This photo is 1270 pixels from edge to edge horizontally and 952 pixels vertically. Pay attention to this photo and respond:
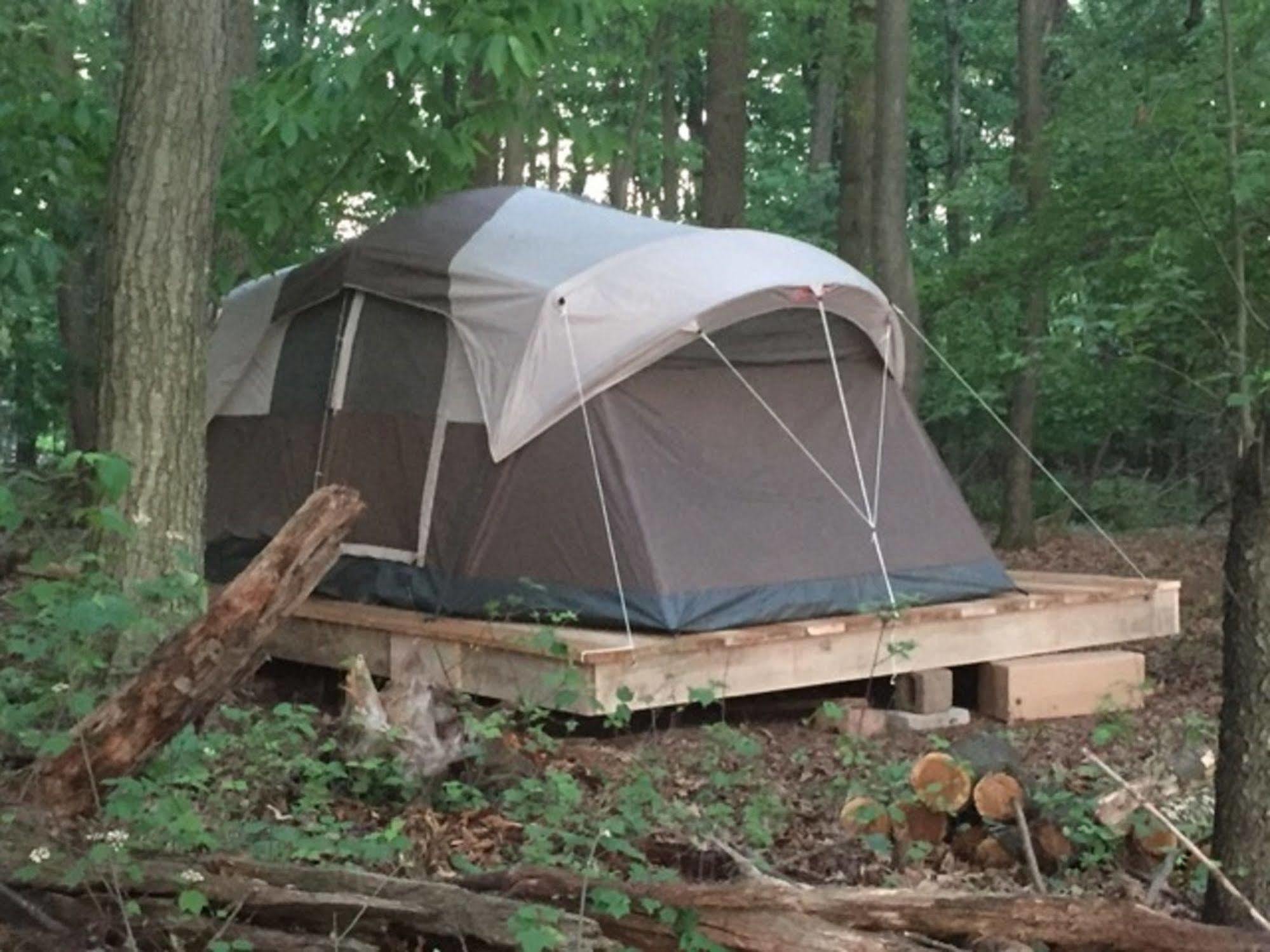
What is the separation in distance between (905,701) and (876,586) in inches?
22.3

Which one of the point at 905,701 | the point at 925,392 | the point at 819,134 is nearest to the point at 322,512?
the point at 905,701

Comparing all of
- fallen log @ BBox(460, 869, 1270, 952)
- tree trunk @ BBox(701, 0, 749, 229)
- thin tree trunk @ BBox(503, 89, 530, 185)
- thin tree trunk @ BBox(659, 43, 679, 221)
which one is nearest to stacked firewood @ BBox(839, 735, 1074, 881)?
fallen log @ BBox(460, 869, 1270, 952)

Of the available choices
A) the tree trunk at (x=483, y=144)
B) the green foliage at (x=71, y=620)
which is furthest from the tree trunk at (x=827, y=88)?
the green foliage at (x=71, y=620)

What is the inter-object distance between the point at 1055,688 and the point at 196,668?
184 inches

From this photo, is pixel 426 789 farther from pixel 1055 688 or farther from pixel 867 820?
pixel 1055 688

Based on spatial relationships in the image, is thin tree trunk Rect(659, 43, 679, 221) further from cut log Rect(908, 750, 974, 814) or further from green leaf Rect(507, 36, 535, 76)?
cut log Rect(908, 750, 974, 814)

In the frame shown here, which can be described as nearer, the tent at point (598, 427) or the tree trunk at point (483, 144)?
the tent at point (598, 427)

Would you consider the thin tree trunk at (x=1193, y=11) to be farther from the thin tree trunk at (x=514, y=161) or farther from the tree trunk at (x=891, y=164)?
the thin tree trunk at (x=514, y=161)

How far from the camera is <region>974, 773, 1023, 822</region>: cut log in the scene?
4.77 m

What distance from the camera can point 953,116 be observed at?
23.5 metres

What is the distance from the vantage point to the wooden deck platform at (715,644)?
6.45 m

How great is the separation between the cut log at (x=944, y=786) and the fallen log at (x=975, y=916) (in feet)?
4.66

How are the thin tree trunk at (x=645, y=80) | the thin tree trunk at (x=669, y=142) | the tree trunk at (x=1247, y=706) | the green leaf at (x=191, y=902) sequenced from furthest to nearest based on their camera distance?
the thin tree trunk at (x=669, y=142)
the thin tree trunk at (x=645, y=80)
the tree trunk at (x=1247, y=706)
the green leaf at (x=191, y=902)

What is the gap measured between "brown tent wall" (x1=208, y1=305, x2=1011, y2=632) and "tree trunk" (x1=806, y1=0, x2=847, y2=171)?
602 centimetres
